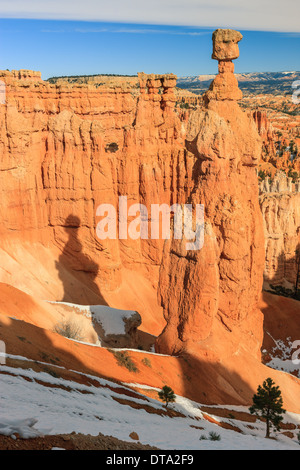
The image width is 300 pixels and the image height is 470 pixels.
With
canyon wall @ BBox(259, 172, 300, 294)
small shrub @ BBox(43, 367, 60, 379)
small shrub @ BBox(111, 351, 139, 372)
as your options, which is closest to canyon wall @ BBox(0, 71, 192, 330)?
small shrub @ BBox(111, 351, 139, 372)

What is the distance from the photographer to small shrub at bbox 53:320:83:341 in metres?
22.2

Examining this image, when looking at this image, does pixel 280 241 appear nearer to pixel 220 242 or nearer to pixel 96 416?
pixel 220 242

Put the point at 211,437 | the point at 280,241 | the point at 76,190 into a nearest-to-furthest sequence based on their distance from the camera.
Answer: the point at 211,437
the point at 76,190
the point at 280,241

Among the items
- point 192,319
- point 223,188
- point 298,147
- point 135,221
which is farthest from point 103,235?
point 298,147

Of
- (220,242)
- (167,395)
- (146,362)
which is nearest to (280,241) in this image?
(220,242)

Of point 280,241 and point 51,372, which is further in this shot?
point 280,241

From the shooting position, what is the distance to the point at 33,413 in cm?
1021

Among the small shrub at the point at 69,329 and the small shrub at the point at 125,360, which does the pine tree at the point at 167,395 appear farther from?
the small shrub at the point at 69,329

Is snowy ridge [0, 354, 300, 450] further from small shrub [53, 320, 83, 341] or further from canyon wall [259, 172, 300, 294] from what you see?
canyon wall [259, 172, 300, 294]

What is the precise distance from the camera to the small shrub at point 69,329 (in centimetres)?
2217

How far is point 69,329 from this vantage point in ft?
74.4

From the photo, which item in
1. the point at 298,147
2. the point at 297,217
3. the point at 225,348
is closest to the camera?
the point at 225,348
